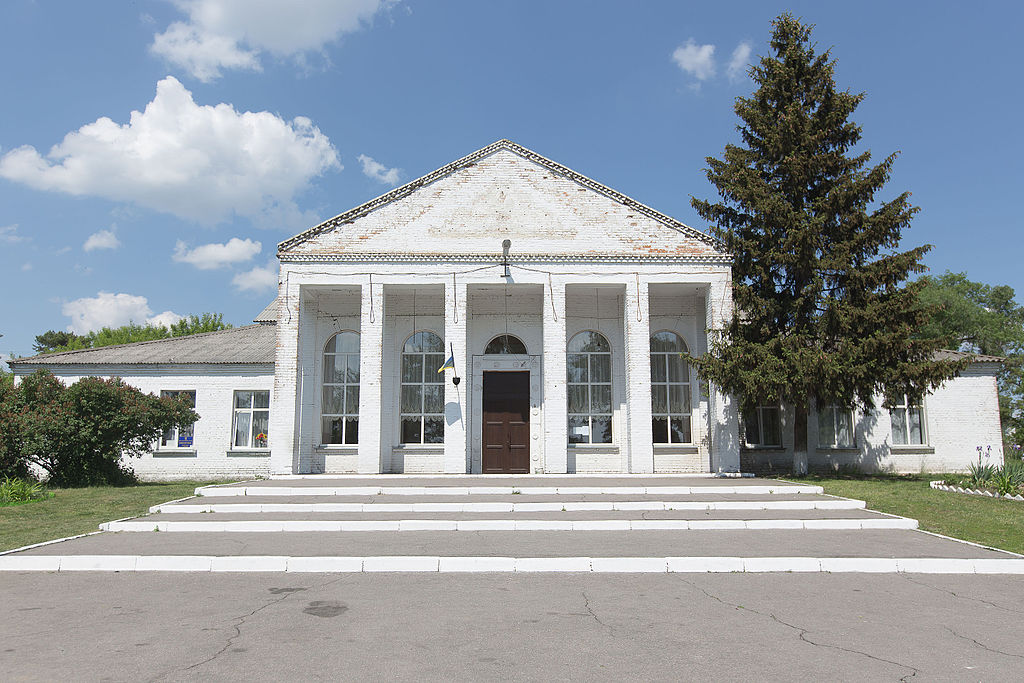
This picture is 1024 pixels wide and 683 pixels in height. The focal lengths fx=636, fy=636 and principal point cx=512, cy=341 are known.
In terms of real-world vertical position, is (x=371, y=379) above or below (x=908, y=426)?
above

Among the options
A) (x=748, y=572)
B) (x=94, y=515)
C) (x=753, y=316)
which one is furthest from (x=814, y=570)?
(x=94, y=515)

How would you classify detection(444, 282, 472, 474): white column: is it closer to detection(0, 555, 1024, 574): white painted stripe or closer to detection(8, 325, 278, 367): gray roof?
detection(8, 325, 278, 367): gray roof

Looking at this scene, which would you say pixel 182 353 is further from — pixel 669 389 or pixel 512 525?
pixel 512 525

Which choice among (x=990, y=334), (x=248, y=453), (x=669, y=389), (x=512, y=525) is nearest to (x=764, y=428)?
(x=669, y=389)

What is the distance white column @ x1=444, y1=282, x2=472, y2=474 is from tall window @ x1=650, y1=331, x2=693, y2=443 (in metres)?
5.57

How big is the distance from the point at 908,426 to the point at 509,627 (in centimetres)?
1929

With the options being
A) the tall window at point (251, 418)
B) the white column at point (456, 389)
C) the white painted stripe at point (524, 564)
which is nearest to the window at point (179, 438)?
the tall window at point (251, 418)

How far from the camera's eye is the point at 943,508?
1210 cm

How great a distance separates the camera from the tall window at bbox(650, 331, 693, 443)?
1850 centimetres

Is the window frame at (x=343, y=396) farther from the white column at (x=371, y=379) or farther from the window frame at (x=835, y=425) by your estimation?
the window frame at (x=835, y=425)

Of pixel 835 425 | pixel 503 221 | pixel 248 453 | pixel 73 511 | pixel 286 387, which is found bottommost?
pixel 73 511

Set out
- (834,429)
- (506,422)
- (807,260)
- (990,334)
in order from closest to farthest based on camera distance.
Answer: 1. (807,260)
2. (506,422)
3. (834,429)
4. (990,334)

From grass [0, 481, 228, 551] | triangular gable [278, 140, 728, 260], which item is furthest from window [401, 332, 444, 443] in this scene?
grass [0, 481, 228, 551]

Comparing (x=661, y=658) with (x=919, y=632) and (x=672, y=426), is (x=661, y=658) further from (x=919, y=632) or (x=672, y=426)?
(x=672, y=426)
